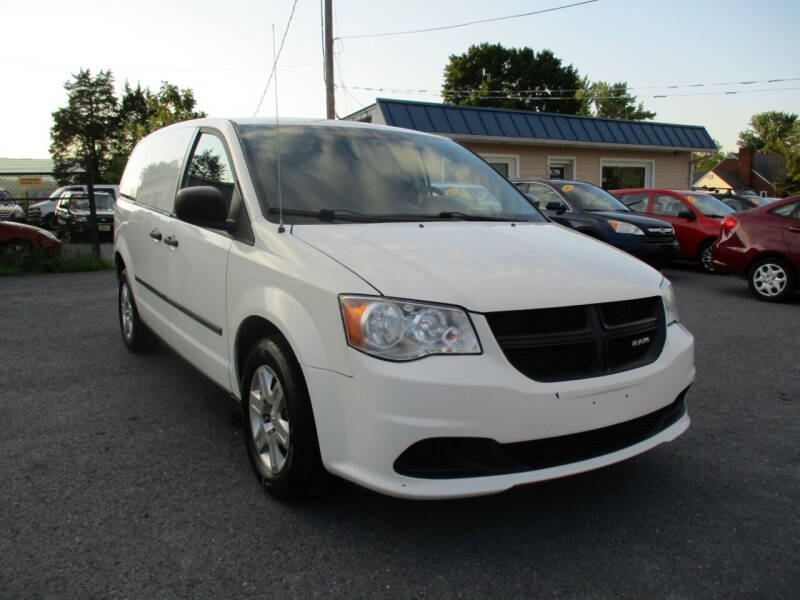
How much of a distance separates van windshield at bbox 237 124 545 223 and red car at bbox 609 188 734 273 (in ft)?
27.4

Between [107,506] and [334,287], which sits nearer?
[334,287]

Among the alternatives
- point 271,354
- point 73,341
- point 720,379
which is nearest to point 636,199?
point 720,379

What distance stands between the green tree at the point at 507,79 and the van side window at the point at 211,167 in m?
50.2

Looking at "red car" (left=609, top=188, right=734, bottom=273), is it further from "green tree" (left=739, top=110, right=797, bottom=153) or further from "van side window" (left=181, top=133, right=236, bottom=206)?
"green tree" (left=739, top=110, right=797, bottom=153)

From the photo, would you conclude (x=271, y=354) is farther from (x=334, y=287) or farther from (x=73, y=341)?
(x=73, y=341)

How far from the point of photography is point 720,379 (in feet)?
15.5

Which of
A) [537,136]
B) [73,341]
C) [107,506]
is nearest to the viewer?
[107,506]

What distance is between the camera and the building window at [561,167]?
21516mm

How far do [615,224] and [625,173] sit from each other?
48.1 feet

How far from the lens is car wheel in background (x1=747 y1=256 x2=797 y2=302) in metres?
8.00

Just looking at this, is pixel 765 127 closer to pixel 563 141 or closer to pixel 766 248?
pixel 563 141

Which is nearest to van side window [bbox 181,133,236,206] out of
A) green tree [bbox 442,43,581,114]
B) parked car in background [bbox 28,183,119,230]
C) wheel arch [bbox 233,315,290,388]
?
wheel arch [bbox 233,315,290,388]

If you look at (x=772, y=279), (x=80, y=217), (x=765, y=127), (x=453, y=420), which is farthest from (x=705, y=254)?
(x=765, y=127)

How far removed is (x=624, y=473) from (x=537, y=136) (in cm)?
1818
